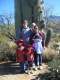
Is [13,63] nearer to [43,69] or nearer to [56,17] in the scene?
[43,69]

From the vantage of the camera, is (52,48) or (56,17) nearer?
(52,48)

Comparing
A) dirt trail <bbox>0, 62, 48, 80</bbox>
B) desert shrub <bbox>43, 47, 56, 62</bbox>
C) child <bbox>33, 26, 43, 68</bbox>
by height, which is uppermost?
child <bbox>33, 26, 43, 68</bbox>

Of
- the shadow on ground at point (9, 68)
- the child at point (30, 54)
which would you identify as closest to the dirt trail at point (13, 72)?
the shadow on ground at point (9, 68)

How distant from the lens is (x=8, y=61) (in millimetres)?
12891

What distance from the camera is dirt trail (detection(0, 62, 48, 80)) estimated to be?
10427 mm

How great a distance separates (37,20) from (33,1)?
0.69 metres

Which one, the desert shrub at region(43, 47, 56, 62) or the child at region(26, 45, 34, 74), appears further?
the desert shrub at region(43, 47, 56, 62)

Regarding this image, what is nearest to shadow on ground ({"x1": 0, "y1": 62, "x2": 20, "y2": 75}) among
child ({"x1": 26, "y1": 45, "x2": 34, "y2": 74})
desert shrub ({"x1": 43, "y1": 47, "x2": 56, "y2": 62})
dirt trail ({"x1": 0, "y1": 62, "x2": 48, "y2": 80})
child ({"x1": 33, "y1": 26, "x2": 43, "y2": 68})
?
dirt trail ({"x1": 0, "y1": 62, "x2": 48, "y2": 80})

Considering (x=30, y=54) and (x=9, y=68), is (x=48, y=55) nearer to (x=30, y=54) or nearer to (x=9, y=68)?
(x=9, y=68)

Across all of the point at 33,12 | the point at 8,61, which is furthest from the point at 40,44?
the point at 8,61

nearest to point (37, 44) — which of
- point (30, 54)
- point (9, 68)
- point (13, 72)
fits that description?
point (30, 54)

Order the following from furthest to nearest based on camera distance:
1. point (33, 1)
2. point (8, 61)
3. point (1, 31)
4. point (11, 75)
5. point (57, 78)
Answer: point (1, 31) → point (8, 61) → point (33, 1) → point (11, 75) → point (57, 78)

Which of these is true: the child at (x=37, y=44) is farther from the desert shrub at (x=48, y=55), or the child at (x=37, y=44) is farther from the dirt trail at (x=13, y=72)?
the desert shrub at (x=48, y=55)

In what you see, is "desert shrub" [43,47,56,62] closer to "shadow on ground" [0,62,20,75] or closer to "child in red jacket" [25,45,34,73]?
"shadow on ground" [0,62,20,75]
